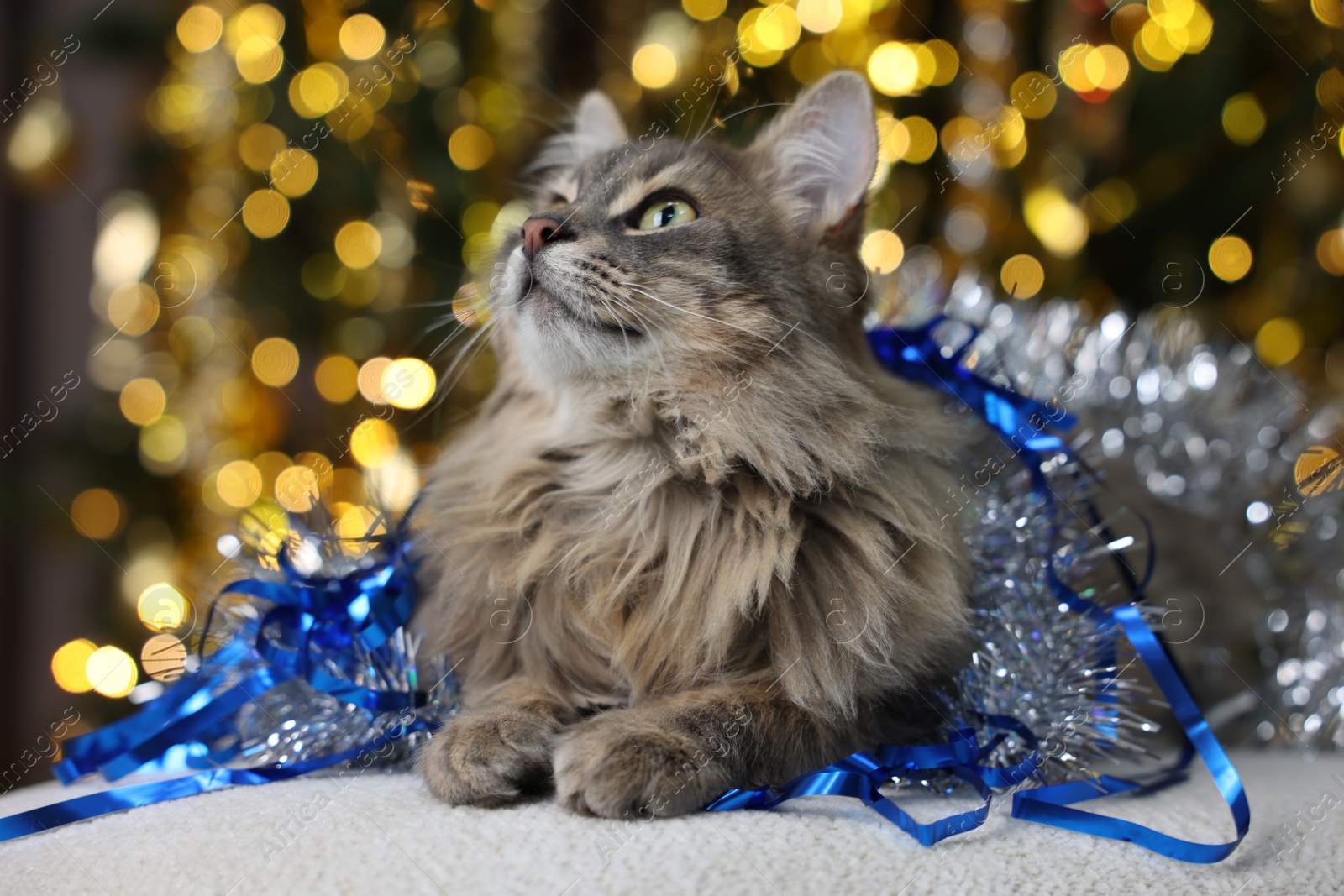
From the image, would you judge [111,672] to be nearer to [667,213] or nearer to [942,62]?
[667,213]

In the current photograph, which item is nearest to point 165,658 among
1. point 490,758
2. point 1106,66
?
point 490,758

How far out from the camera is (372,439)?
2.11 m

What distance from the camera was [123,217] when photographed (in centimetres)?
197

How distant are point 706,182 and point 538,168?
0.56 m

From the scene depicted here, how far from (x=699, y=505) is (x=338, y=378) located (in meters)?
1.32

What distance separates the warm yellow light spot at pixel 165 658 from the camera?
1086mm

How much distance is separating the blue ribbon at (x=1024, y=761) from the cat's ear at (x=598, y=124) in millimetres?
583

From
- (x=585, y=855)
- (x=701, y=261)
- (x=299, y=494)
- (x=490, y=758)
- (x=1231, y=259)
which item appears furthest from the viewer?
(x=1231, y=259)

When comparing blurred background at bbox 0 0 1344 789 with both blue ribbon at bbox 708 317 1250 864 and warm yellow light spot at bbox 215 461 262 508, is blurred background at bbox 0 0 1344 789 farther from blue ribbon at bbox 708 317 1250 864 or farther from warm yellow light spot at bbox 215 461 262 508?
blue ribbon at bbox 708 317 1250 864

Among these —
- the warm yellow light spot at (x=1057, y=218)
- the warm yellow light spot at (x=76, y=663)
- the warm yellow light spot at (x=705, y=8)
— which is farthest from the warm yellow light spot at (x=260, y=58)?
the warm yellow light spot at (x=1057, y=218)

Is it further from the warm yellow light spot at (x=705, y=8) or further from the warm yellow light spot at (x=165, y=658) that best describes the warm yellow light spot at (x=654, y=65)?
the warm yellow light spot at (x=165, y=658)

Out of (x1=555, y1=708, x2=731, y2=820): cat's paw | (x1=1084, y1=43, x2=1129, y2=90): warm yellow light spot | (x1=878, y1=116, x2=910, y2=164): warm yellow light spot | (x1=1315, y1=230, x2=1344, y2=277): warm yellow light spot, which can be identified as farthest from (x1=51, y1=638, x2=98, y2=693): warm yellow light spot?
(x1=1315, y1=230, x2=1344, y2=277): warm yellow light spot

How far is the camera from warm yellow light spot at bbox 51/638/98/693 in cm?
213

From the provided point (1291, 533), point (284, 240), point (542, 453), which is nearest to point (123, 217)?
point (284, 240)
